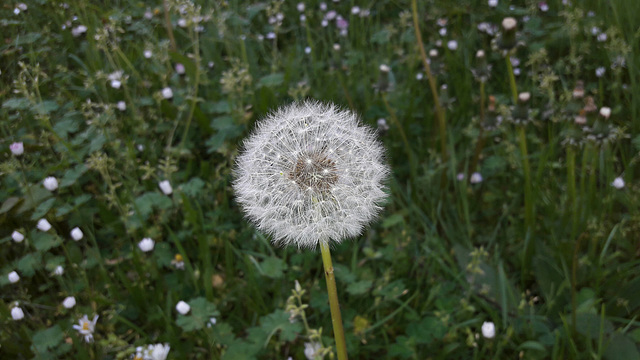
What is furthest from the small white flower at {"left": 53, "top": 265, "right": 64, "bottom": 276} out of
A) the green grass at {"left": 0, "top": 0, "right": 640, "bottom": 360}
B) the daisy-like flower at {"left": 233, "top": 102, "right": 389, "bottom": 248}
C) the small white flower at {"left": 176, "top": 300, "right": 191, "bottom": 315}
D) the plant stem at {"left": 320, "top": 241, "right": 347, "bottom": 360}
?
the plant stem at {"left": 320, "top": 241, "right": 347, "bottom": 360}

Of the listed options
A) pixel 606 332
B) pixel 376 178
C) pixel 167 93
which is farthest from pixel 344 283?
pixel 167 93

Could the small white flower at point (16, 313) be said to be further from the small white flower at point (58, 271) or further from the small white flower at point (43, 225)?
the small white flower at point (43, 225)

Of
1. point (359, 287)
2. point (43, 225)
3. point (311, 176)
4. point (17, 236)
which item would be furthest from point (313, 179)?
point (17, 236)

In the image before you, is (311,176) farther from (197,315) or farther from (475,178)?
(475,178)

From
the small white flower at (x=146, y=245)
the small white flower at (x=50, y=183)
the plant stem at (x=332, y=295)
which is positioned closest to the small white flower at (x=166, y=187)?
the small white flower at (x=146, y=245)

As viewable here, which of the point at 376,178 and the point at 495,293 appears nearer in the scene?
the point at 376,178

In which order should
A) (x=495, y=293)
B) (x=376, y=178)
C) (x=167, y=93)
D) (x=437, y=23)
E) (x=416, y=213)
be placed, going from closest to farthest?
(x=376, y=178) < (x=495, y=293) < (x=416, y=213) < (x=167, y=93) < (x=437, y=23)

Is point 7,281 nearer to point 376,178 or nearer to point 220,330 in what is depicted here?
point 220,330
